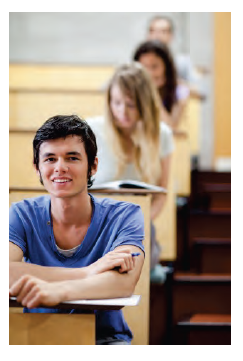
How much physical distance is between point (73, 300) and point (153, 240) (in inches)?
11.2

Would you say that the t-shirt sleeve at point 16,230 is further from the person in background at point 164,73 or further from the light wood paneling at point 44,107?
the person in background at point 164,73

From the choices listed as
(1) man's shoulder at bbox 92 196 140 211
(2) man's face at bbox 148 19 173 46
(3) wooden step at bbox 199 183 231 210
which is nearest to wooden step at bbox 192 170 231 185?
(3) wooden step at bbox 199 183 231 210

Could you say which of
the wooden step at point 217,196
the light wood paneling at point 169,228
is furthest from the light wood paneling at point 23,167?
the wooden step at point 217,196

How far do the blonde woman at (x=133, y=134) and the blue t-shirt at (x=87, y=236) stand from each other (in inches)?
4.1

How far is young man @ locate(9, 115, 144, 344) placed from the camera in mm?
917

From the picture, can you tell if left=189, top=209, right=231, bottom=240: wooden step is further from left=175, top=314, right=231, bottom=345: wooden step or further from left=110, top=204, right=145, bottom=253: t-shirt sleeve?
left=110, top=204, right=145, bottom=253: t-shirt sleeve

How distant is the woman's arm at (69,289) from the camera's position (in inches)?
34.1

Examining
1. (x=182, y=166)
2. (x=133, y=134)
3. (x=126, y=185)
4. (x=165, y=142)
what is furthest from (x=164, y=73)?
(x=126, y=185)

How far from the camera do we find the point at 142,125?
116cm

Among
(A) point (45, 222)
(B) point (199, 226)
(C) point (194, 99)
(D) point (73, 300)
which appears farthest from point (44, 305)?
(C) point (194, 99)

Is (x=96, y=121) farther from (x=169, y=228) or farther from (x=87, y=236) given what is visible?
→ (x=169, y=228)

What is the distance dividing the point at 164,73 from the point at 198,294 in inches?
24.0

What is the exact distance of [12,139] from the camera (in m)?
1.05
